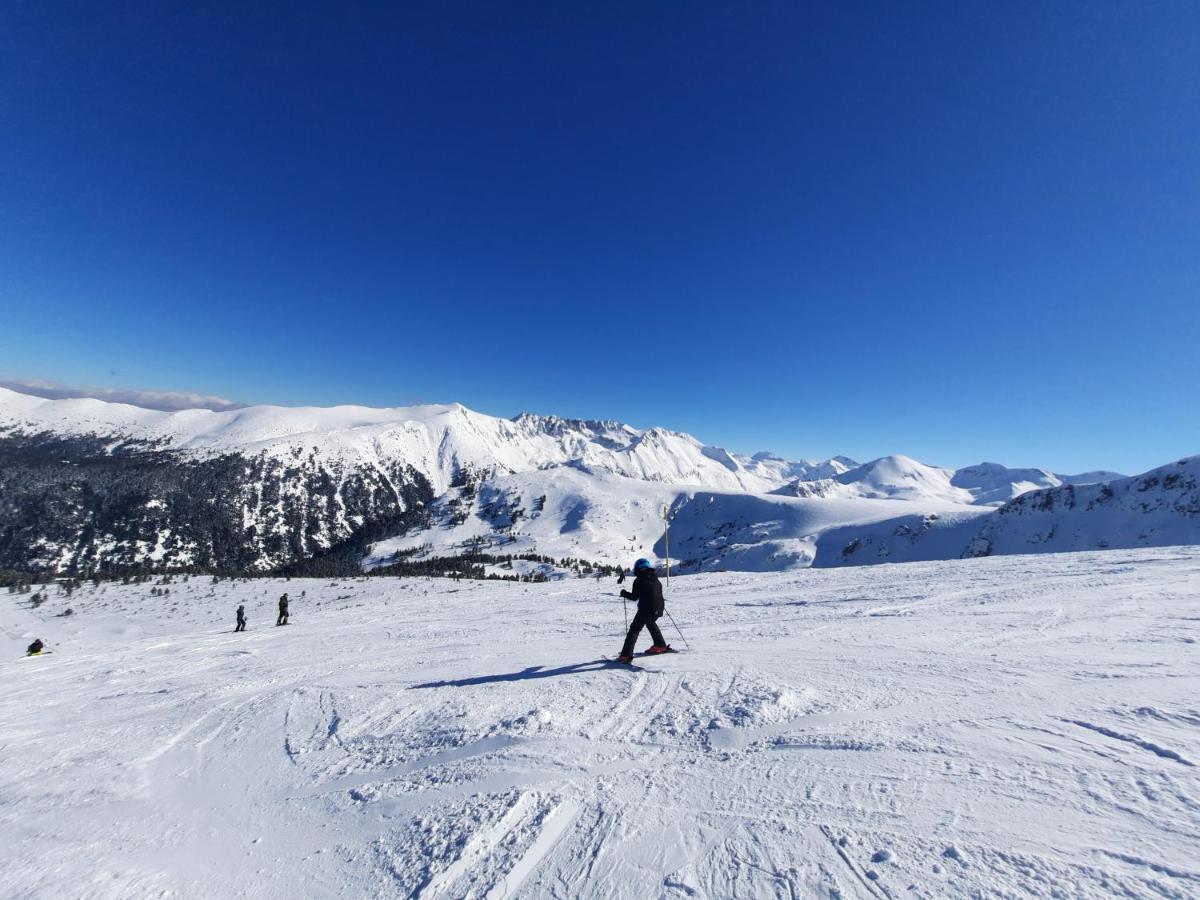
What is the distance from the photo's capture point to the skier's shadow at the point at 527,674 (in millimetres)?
8750

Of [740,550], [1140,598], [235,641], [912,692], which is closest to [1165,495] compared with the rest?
[740,550]

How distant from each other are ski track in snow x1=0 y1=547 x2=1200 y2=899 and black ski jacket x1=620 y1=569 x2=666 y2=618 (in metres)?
0.95

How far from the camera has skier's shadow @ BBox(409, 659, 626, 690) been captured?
8.75 meters

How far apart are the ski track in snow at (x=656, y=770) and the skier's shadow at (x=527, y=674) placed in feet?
0.30

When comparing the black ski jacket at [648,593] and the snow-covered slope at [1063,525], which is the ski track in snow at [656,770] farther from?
the snow-covered slope at [1063,525]

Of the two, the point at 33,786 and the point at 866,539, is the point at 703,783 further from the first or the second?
the point at 866,539

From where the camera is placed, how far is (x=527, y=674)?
9023 millimetres

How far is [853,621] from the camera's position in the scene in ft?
39.1

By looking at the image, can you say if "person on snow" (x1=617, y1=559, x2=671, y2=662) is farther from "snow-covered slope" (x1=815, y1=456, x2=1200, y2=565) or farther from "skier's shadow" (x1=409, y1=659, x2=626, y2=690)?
"snow-covered slope" (x1=815, y1=456, x2=1200, y2=565)

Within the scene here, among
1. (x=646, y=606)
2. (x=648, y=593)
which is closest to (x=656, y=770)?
(x=646, y=606)

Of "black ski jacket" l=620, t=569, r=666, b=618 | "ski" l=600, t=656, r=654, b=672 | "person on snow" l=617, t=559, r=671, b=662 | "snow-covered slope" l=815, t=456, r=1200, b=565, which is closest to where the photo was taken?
"ski" l=600, t=656, r=654, b=672

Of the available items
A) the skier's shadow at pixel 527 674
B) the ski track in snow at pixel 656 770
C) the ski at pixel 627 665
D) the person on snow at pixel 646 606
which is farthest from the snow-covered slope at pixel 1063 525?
the skier's shadow at pixel 527 674

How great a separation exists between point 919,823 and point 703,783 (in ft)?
6.01

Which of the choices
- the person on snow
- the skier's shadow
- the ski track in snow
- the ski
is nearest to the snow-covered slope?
the ski track in snow
